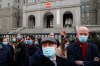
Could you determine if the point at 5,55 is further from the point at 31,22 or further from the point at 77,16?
the point at 31,22

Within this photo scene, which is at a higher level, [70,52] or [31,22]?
[31,22]

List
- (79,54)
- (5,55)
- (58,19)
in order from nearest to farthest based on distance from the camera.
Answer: (79,54) < (5,55) < (58,19)

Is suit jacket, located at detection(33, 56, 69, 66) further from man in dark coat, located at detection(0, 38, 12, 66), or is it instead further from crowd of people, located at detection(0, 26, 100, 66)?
man in dark coat, located at detection(0, 38, 12, 66)

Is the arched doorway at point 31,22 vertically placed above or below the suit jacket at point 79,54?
above

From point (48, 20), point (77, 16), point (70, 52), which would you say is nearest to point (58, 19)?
point (77, 16)

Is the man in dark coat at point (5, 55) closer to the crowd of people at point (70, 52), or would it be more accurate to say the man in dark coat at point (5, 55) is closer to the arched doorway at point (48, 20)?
the crowd of people at point (70, 52)

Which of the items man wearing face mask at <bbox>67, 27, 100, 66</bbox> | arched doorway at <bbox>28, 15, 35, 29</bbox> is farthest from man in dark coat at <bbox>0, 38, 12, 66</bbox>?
arched doorway at <bbox>28, 15, 35, 29</bbox>

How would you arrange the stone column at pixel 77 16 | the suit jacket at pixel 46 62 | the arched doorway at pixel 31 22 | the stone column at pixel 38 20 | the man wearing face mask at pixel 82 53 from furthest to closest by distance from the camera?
the arched doorway at pixel 31 22
the stone column at pixel 38 20
the stone column at pixel 77 16
the man wearing face mask at pixel 82 53
the suit jacket at pixel 46 62

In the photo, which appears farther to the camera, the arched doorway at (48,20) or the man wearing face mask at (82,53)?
the arched doorway at (48,20)

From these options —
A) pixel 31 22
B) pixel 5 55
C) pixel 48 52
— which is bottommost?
pixel 5 55

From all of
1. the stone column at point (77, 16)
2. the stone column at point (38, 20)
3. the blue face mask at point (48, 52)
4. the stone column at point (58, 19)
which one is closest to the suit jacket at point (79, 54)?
the blue face mask at point (48, 52)

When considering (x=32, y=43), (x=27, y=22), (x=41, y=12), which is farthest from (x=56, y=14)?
(x=32, y=43)

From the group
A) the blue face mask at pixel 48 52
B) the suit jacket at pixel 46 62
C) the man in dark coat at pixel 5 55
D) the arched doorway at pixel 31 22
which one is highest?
the arched doorway at pixel 31 22

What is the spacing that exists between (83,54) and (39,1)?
45498mm
